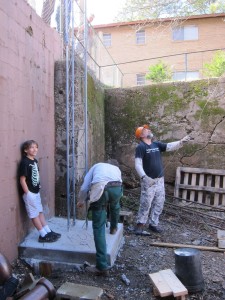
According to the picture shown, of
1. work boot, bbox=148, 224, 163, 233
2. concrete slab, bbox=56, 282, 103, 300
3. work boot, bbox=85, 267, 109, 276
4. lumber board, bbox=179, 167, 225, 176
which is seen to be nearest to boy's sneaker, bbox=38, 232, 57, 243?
work boot, bbox=85, 267, 109, 276

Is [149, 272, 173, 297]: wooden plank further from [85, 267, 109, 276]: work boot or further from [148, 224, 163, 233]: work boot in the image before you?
[148, 224, 163, 233]: work boot

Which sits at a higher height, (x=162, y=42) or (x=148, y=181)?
(x=162, y=42)

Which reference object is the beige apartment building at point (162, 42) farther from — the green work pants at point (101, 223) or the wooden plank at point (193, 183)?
the green work pants at point (101, 223)

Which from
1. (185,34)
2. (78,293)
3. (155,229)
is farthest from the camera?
(185,34)

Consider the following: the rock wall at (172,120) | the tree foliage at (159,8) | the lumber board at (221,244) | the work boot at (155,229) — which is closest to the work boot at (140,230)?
the work boot at (155,229)

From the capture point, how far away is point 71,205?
5.76m

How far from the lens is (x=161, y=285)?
11.9ft

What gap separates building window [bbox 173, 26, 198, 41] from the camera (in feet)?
71.8

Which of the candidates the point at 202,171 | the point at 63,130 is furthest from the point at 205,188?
the point at 63,130

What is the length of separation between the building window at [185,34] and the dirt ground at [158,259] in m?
17.3

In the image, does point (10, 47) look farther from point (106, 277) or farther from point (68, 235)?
point (106, 277)

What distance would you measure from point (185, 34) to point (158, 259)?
20.0 m

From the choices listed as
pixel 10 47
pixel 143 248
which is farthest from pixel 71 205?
pixel 10 47

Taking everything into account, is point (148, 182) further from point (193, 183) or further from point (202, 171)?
point (202, 171)
